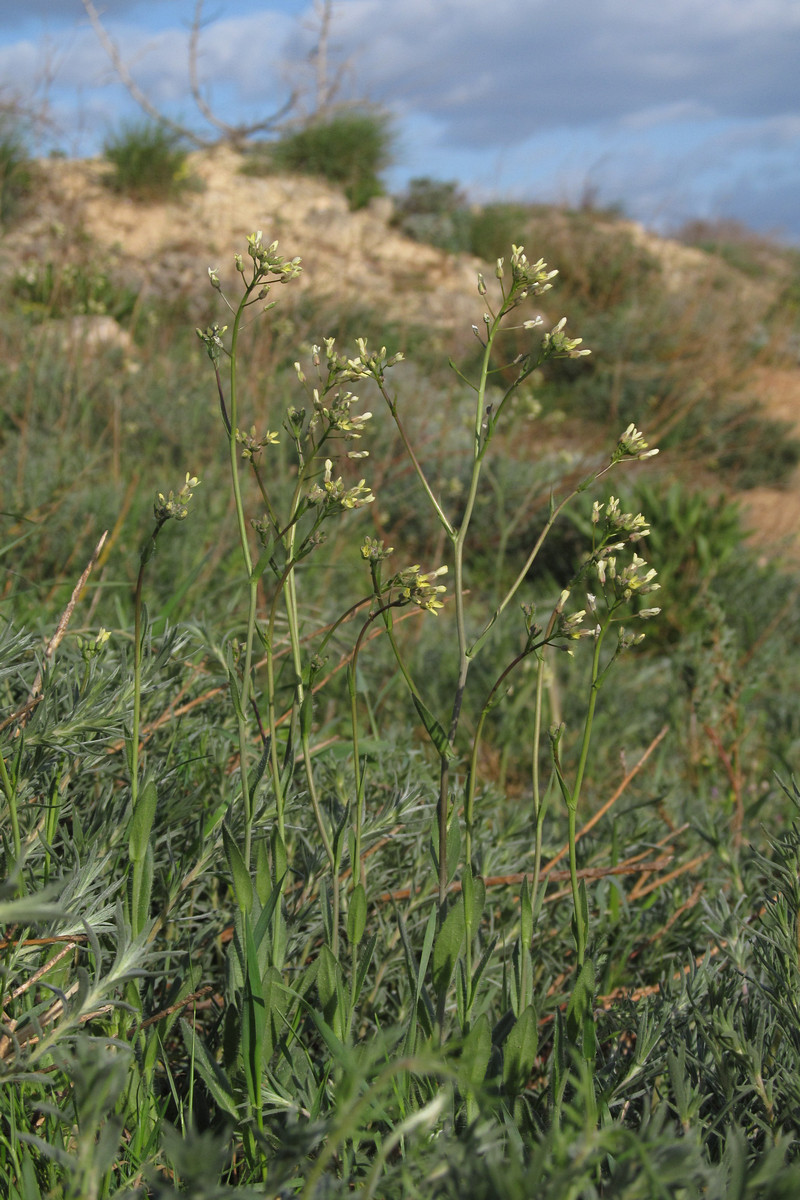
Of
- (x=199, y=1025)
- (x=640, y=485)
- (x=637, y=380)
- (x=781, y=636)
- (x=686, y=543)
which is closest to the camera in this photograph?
(x=199, y=1025)

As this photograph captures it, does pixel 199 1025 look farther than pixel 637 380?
No

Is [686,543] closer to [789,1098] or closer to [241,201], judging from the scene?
[789,1098]

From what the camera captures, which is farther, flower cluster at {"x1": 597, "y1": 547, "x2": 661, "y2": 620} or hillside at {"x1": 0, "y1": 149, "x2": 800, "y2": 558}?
hillside at {"x1": 0, "y1": 149, "x2": 800, "y2": 558}

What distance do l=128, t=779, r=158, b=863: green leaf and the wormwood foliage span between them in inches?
0.6

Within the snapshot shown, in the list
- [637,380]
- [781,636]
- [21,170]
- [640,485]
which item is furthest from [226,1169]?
[21,170]

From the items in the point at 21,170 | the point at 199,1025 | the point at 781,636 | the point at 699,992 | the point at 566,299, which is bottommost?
the point at 781,636

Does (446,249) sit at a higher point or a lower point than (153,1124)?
higher

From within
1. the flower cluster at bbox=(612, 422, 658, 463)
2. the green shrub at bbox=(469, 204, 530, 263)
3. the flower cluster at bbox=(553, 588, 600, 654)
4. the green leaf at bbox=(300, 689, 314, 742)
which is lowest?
the green leaf at bbox=(300, 689, 314, 742)

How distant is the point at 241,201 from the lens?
12211 mm

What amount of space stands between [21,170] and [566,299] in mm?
6157

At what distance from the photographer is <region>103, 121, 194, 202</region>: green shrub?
11.3 m

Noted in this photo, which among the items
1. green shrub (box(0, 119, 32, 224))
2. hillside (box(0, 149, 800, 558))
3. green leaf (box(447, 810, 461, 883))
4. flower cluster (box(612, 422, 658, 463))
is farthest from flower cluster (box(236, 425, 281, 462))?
green shrub (box(0, 119, 32, 224))

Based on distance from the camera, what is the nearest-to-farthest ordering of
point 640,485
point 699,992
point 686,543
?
1. point 699,992
2. point 686,543
3. point 640,485

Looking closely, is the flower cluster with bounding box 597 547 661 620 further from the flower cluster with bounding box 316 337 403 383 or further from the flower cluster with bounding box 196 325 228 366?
the flower cluster with bounding box 196 325 228 366
